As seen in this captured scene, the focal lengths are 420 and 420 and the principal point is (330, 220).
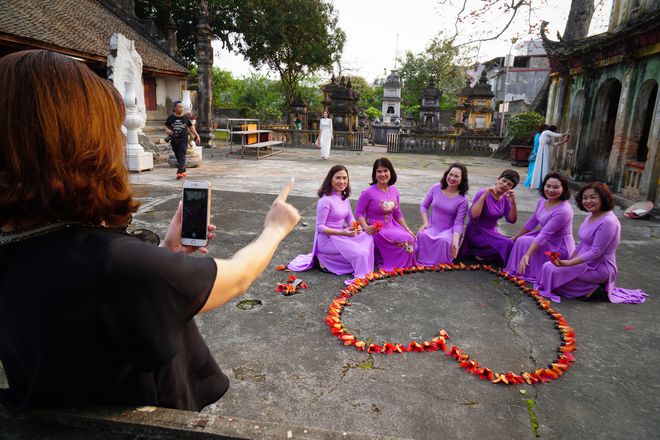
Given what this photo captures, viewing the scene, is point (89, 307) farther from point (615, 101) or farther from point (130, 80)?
point (615, 101)

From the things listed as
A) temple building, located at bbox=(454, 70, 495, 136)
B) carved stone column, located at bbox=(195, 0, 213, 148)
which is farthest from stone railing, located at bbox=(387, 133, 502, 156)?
carved stone column, located at bbox=(195, 0, 213, 148)

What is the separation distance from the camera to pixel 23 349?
100 cm

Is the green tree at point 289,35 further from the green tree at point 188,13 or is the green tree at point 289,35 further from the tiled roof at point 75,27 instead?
the tiled roof at point 75,27

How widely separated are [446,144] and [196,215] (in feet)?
70.2

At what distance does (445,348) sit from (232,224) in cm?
419

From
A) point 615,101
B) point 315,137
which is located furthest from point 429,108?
point 615,101

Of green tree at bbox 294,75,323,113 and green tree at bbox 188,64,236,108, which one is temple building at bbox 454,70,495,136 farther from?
green tree at bbox 188,64,236,108

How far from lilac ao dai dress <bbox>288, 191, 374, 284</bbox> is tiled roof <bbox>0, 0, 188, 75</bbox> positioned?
11022 mm

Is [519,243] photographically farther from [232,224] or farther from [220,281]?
[220,281]

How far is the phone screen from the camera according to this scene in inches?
64.3

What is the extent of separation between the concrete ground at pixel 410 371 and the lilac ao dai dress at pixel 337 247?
19 centimetres

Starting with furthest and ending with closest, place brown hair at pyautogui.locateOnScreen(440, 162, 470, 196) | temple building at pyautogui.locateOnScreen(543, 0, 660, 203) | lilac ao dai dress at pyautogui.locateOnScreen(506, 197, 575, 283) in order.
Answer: temple building at pyautogui.locateOnScreen(543, 0, 660, 203)
brown hair at pyautogui.locateOnScreen(440, 162, 470, 196)
lilac ao dai dress at pyautogui.locateOnScreen(506, 197, 575, 283)

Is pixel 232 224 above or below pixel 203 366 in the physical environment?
below

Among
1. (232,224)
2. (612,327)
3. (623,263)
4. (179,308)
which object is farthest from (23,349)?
(623,263)
